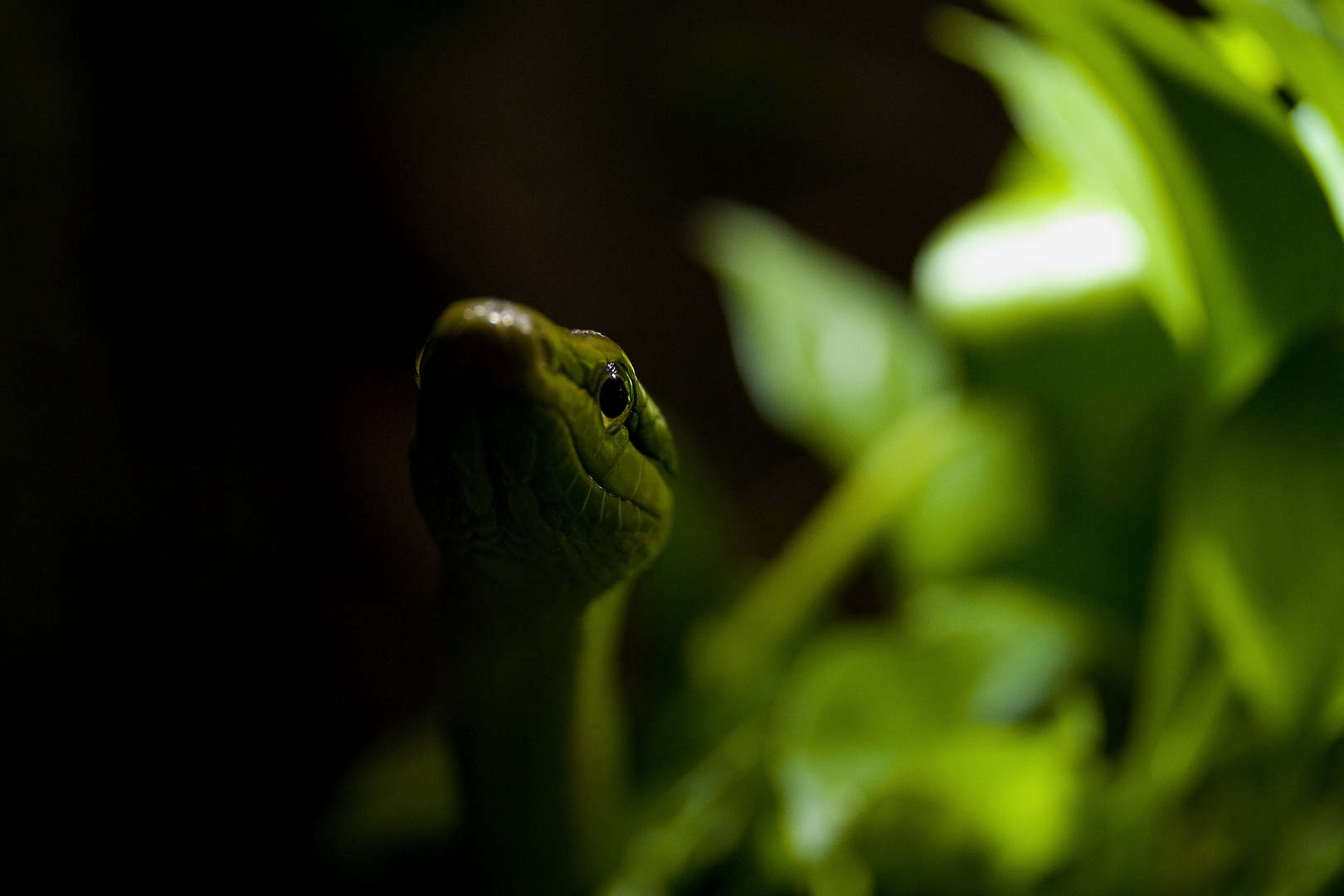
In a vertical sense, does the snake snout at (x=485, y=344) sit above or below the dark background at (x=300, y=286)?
above

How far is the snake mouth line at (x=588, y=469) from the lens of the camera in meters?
0.48

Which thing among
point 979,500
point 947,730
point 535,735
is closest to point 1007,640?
point 947,730

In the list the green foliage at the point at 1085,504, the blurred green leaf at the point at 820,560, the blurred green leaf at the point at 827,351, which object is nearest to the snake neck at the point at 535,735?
the green foliage at the point at 1085,504

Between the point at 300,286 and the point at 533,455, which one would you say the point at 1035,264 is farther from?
the point at 300,286

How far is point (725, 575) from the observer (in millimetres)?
1236

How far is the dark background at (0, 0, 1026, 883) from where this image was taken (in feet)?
4.02

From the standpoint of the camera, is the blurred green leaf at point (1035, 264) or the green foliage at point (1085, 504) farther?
the blurred green leaf at point (1035, 264)

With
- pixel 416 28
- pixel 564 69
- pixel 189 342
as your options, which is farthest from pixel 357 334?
pixel 564 69

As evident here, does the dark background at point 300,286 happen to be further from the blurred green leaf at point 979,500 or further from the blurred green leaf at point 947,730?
the blurred green leaf at point 979,500

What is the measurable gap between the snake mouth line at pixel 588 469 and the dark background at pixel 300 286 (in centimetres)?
33

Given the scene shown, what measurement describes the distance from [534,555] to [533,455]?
80mm

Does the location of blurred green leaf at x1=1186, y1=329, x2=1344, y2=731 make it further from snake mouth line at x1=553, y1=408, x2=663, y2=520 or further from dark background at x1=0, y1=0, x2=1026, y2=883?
dark background at x1=0, y1=0, x2=1026, y2=883

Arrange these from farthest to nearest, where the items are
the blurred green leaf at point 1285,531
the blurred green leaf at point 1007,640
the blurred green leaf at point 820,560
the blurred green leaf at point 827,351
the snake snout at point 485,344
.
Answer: the blurred green leaf at point 827,351 < the blurred green leaf at point 820,560 < the blurred green leaf at point 1007,640 < the blurred green leaf at point 1285,531 < the snake snout at point 485,344

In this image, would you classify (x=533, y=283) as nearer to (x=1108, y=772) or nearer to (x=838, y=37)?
(x=838, y=37)
